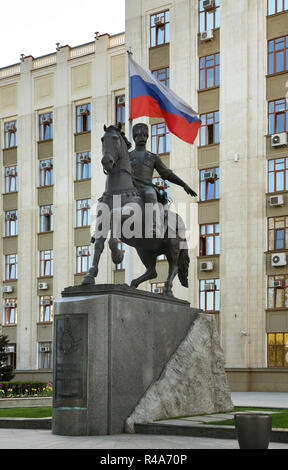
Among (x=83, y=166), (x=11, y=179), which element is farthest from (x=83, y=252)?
(x=11, y=179)

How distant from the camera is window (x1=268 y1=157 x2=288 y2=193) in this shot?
37000 millimetres

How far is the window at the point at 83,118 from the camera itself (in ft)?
152

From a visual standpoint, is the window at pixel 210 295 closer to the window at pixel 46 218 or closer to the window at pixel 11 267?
the window at pixel 46 218

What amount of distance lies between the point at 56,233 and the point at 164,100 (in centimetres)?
2730

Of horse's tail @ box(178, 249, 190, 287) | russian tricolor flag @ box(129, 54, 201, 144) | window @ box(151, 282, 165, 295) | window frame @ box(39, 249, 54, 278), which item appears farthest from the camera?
window frame @ box(39, 249, 54, 278)

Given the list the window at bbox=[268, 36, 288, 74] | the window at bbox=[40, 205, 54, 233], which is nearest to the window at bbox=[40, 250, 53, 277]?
the window at bbox=[40, 205, 54, 233]

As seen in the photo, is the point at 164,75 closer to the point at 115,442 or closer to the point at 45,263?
the point at 45,263

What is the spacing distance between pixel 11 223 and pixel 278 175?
19.3 metres

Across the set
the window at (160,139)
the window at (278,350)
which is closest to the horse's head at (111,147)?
the window at (278,350)

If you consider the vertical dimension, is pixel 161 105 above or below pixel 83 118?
below

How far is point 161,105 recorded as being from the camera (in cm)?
2003

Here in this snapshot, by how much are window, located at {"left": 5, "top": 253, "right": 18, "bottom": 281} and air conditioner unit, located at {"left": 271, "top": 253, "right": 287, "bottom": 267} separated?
60.3 ft

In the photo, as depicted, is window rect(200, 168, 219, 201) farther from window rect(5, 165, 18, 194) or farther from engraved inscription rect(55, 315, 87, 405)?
engraved inscription rect(55, 315, 87, 405)

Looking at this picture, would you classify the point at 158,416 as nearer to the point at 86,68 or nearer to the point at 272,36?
the point at 272,36
